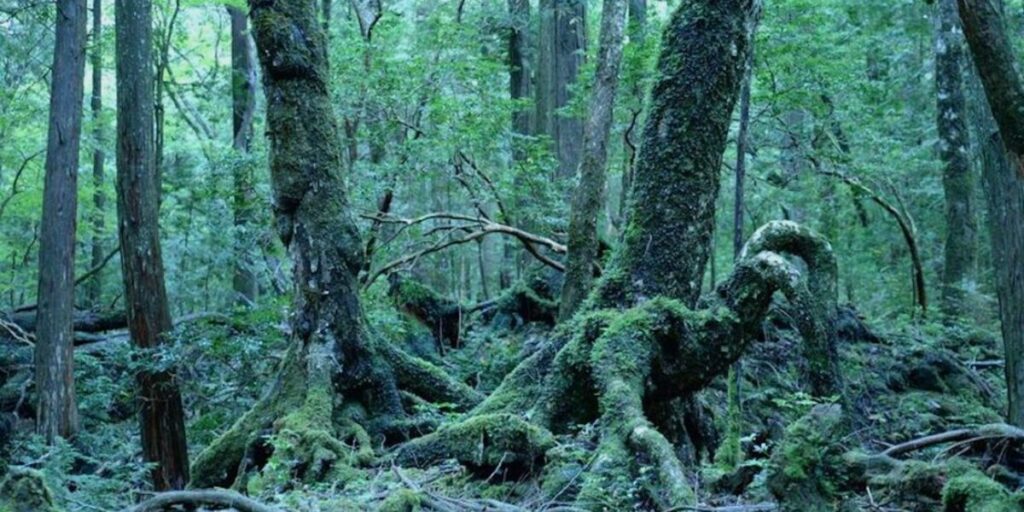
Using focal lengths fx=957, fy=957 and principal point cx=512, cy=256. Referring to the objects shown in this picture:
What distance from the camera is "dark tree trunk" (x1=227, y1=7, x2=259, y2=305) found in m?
13.4

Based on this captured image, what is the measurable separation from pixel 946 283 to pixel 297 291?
1099 centimetres

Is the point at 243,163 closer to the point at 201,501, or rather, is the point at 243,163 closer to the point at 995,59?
the point at 995,59

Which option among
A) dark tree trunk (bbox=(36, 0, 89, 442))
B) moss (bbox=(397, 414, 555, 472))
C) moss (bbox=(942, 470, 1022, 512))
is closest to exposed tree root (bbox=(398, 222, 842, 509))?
moss (bbox=(397, 414, 555, 472))

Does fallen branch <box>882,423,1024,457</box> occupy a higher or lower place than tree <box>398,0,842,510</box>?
lower

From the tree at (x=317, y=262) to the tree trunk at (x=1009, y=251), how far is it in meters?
4.43

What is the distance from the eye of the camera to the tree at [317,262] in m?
7.11

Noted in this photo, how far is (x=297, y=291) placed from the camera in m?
7.40

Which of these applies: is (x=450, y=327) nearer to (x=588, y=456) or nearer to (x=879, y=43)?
(x=588, y=456)

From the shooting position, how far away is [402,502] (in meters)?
4.23

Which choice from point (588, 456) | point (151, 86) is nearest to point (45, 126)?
point (151, 86)

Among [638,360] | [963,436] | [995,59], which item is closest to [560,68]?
[995,59]

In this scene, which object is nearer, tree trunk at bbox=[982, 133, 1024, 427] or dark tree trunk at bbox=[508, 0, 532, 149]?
tree trunk at bbox=[982, 133, 1024, 427]

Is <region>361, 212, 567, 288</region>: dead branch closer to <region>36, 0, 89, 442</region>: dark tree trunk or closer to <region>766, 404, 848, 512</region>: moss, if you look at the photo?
<region>36, 0, 89, 442</region>: dark tree trunk

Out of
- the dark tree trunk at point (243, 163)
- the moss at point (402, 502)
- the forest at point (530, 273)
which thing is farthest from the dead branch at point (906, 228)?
the moss at point (402, 502)
